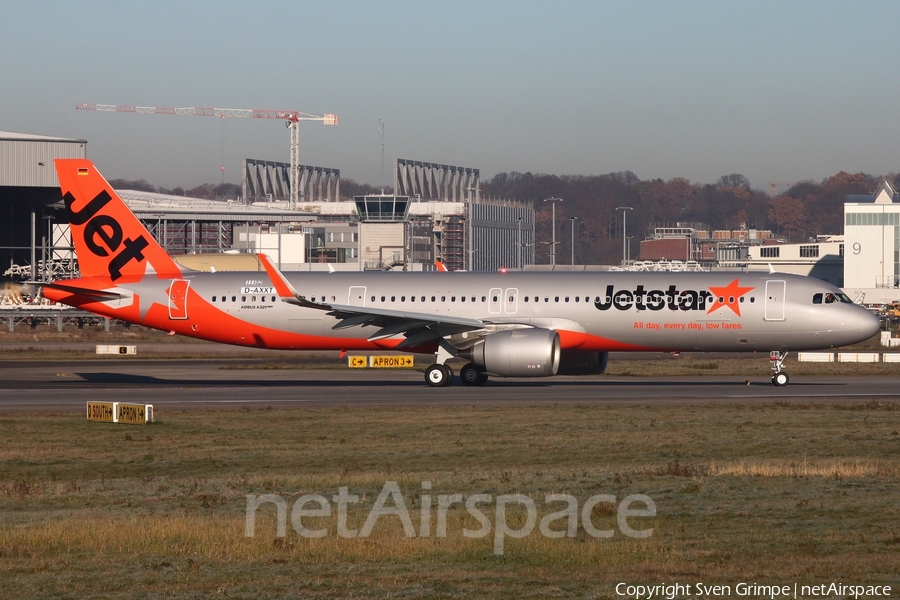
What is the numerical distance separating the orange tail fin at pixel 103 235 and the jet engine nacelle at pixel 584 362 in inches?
609

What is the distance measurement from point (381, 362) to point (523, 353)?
1480cm

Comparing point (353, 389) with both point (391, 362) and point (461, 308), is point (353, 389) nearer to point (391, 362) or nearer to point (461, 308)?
point (461, 308)

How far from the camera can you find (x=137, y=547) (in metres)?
13.0

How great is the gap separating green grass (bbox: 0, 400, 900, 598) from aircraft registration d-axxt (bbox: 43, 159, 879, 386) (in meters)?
8.46

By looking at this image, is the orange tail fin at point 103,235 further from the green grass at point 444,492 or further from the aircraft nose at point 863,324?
the aircraft nose at point 863,324

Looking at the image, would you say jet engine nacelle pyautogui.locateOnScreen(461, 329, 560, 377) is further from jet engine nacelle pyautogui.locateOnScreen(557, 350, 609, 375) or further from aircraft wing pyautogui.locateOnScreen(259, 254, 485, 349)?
jet engine nacelle pyautogui.locateOnScreen(557, 350, 609, 375)

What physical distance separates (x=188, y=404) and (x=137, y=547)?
21.4 meters

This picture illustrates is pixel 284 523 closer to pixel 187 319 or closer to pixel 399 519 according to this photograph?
pixel 399 519

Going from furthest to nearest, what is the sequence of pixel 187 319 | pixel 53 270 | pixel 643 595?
pixel 53 270, pixel 187 319, pixel 643 595

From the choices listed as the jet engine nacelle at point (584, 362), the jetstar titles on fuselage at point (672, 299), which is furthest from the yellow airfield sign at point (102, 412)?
the jet engine nacelle at point (584, 362)

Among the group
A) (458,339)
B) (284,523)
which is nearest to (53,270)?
(458,339)

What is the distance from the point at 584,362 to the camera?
41.9 m

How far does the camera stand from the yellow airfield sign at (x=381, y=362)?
50.8 metres

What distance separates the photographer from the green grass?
448 inches
